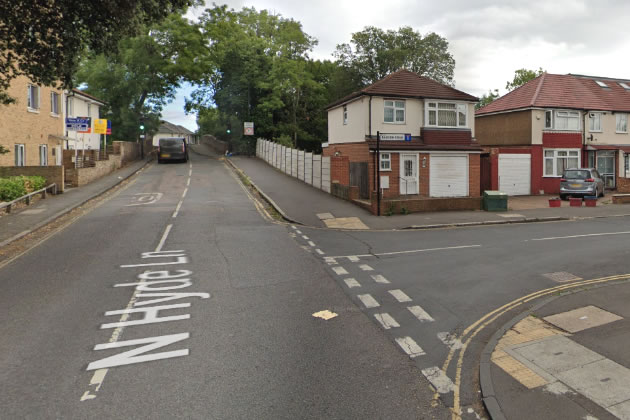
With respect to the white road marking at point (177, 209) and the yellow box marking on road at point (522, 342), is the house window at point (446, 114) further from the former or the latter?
the yellow box marking on road at point (522, 342)

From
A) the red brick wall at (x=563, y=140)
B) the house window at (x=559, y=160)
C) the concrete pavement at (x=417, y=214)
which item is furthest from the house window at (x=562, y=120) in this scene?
the concrete pavement at (x=417, y=214)

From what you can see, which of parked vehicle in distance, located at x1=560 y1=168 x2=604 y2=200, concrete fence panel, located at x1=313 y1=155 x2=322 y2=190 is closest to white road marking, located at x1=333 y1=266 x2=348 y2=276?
concrete fence panel, located at x1=313 y1=155 x2=322 y2=190

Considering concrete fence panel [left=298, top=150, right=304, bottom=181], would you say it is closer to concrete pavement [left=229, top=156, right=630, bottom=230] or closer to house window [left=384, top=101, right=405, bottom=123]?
concrete pavement [left=229, top=156, right=630, bottom=230]

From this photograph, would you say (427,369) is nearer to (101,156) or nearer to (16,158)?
(16,158)

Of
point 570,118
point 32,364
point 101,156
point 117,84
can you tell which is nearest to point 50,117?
point 101,156

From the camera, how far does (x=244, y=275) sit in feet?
30.7

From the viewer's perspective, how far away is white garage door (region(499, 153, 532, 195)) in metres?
28.2

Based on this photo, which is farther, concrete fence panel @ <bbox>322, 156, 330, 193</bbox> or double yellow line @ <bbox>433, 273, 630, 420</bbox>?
concrete fence panel @ <bbox>322, 156, 330, 193</bbox>

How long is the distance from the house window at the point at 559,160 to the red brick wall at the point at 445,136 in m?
7.56

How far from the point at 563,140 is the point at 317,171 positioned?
17055 millimetres

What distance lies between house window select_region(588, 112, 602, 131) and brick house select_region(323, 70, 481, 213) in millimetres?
10852

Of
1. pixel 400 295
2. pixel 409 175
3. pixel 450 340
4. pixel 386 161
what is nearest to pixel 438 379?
pixel 450 340

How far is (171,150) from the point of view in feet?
132

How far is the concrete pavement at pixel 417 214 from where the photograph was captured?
1764 centimetres
